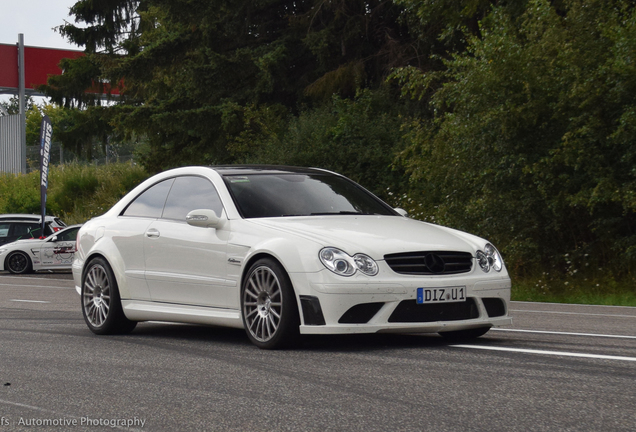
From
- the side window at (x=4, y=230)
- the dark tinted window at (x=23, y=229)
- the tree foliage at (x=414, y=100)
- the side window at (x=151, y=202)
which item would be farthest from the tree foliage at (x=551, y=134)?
the side window at (x=4, y=230)

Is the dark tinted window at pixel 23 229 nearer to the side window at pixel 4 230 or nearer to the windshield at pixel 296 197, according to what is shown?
the side window at pixel 4 230

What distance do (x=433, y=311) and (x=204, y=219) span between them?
7.08ft

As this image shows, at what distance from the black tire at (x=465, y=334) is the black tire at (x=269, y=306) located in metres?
1.50

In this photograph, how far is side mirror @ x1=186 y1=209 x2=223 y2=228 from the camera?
28.0 ft

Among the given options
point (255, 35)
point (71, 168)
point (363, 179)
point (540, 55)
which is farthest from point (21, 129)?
point (540, 55)

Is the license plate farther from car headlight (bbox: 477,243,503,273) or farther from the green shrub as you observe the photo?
the green shrub

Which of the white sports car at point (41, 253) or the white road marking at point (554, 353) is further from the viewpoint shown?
the white sports car at point (41, 253)

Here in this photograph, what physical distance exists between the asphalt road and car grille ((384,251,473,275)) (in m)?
0.61

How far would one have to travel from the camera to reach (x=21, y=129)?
173 ft

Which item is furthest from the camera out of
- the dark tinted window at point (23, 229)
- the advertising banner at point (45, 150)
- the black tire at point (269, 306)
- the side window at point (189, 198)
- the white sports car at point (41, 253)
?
the dark tinted window at point (23, 229)

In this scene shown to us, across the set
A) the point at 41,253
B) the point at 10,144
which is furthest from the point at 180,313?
the point at 10,144

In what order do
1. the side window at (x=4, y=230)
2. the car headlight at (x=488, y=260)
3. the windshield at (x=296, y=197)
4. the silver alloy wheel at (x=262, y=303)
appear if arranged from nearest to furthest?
the silver alloy wheel at (x=262, y=303)
the car headlight at (x=488, y=260)
the windshield at (x=296, y=197)
the side window at (x=4, y=230)

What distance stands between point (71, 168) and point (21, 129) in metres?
11.3

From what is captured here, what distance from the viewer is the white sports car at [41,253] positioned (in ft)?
92.2
